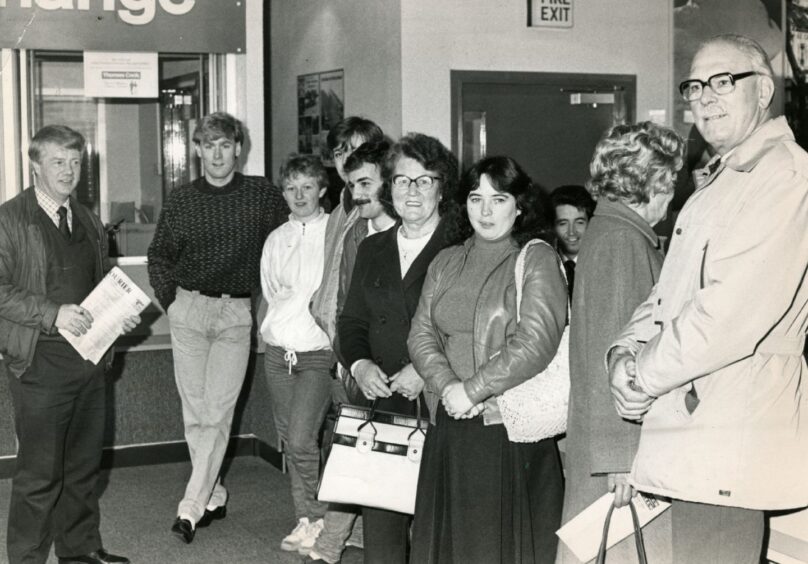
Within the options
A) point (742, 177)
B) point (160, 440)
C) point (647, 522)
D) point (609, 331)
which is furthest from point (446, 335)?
point (160, 440)

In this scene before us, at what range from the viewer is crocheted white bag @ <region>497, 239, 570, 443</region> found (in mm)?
3127

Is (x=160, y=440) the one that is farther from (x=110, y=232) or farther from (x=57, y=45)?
(x=57, y=45)

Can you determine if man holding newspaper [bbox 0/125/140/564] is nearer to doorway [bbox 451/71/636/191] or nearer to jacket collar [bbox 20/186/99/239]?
jacket collar [bbox 20/186/99/239]

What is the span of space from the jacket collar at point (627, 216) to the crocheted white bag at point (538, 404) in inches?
15.3

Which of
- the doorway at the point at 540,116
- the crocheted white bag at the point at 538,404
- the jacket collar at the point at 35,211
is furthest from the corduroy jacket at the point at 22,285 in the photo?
the doorway at the point at 540,116

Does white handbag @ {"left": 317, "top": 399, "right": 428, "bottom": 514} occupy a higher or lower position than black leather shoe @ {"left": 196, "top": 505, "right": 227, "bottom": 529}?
higher

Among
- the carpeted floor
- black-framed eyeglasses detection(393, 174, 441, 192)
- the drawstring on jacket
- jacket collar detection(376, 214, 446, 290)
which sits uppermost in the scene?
black-framed eyeglasses detection(393, 174, 441, 192)

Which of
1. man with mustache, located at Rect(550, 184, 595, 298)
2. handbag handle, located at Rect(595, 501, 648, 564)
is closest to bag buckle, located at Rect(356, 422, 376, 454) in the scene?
handbag handle, located at Rect(595, 501, 648, 564)

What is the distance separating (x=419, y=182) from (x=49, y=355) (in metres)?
1.65

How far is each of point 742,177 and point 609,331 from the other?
2.55 feet

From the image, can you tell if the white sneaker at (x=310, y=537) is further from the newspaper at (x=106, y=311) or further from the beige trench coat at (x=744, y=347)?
the beige trench coat at (x=744, y=347)

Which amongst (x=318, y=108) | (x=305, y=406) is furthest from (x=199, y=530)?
(x=318, y=108)

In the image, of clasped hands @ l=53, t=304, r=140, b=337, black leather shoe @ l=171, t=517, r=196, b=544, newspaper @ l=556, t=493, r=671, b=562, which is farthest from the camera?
black leather shoe @ l=171, t=517, r=196, b=544

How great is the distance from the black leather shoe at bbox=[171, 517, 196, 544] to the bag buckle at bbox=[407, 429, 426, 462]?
1.76 meters
